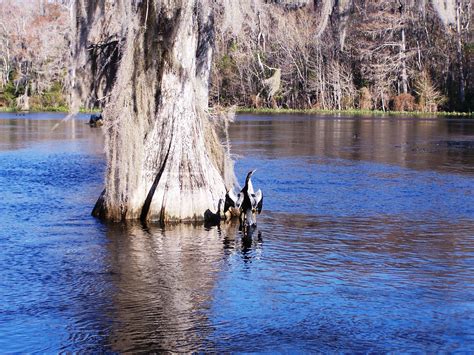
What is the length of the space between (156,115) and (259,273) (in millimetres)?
5131

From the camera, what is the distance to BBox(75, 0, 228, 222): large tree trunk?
1642 centimetres

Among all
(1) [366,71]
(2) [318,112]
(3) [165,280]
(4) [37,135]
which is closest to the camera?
(3) [165,280]

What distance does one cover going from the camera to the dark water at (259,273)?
1002cm

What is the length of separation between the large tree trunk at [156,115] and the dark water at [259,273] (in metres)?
0.71

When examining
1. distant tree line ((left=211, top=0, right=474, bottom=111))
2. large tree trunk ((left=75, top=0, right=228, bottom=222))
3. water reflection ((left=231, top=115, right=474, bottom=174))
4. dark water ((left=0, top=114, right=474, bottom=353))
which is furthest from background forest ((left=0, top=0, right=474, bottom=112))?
large tree trunk ((left=75, top=0, right=228, bottom=222))

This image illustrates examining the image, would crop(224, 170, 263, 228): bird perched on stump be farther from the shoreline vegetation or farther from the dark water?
the shoreline vegetation

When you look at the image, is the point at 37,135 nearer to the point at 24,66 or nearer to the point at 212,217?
the point at 212,217

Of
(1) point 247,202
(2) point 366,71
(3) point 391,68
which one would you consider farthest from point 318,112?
(1) point 247,202

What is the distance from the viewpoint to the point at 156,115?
16.8 m

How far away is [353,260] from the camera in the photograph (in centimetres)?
1391

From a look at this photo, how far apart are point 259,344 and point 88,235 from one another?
23.3ft

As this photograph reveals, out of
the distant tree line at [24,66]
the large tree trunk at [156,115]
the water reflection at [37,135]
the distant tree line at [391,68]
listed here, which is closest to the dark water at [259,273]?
the large tree trunk at [156,115]

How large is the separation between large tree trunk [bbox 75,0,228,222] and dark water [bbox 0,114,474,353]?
71 cm

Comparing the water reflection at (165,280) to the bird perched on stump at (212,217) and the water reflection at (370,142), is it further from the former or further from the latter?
the water reflection at (370,142)
